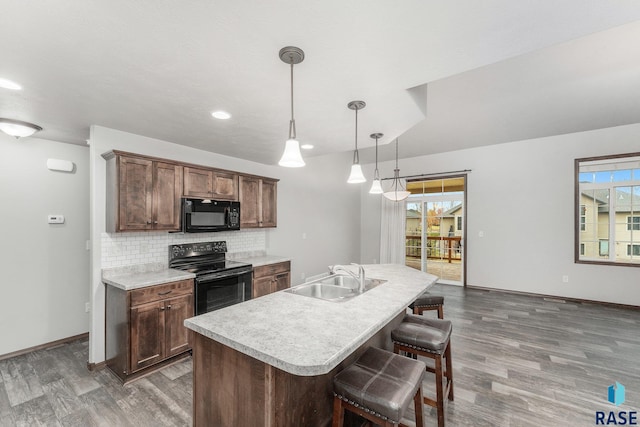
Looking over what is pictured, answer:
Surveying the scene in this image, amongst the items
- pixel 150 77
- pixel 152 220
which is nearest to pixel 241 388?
pixel 150 77

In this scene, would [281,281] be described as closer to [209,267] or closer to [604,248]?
[209,267]

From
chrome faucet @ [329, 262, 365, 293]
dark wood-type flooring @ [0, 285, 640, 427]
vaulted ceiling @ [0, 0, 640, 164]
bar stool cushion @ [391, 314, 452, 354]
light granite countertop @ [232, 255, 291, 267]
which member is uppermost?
vaulted ceiling @ [0, 0, 640, 164]

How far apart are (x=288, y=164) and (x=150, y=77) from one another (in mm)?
1162

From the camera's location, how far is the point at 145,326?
2648 millimetres

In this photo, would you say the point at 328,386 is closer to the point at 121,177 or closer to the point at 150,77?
the point at 150,77

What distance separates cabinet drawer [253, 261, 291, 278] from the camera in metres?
3.83

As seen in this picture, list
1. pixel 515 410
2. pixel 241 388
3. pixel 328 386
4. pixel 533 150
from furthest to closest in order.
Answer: pixel 533 150 → pixel 515 410 → pixel 328 386 → pixel 241 388

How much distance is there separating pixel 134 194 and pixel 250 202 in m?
1.55

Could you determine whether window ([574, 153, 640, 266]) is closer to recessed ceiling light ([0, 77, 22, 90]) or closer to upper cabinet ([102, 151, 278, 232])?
upper cabinet ([102, 151, 278, 232])

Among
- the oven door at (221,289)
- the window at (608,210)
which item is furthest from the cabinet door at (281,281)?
the window at (608,210)

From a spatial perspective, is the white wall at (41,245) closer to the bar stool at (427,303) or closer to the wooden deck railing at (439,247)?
the bar stool at (427,303)

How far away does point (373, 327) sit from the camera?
5.03ft

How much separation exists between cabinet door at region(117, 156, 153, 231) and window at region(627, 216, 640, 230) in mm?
7335

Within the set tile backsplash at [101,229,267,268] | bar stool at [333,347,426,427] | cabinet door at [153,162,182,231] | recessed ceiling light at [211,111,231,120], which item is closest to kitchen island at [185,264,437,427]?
bar stool at [333,347,426,427]
